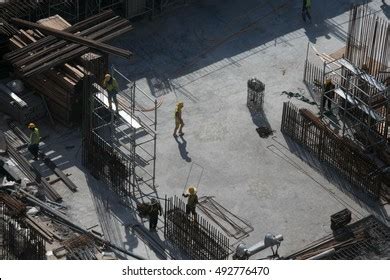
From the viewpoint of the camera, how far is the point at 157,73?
7006cm

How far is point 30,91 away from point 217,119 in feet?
31.3

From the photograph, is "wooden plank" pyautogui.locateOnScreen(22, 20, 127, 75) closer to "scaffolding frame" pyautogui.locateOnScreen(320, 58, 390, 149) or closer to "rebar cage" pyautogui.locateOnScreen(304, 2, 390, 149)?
"rebar cage" pyautogui.locateOnScreen(304, 2, 390, 149)

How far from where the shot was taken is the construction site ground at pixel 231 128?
2377 inches

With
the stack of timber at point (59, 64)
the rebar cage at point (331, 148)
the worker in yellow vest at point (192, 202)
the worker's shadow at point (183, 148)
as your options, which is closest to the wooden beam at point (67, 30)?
the stack of timber at point (59, 64)

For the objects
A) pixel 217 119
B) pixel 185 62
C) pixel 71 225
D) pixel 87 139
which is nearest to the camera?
pixel 71 225

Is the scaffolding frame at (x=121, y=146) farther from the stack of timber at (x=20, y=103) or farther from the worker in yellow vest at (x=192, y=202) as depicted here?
the stack of timber at (x=20, y=103)

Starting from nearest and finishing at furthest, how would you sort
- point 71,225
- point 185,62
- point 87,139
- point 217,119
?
1. point 71,225
2. point 87,139
3. point 217,119
4. point 185,62

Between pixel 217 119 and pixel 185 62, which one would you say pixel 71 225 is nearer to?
pixel 217 119

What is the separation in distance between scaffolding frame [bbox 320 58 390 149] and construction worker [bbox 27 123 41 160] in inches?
580

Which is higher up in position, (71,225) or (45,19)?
(45,19)

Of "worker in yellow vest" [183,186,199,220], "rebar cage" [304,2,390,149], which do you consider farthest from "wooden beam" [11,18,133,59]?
"rebar cage" [304,2,390,149]

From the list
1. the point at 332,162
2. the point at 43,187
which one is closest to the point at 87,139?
the point at 43,187

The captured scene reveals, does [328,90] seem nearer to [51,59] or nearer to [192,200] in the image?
[192,200]

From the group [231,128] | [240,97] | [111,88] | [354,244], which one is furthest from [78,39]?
[354,244]
